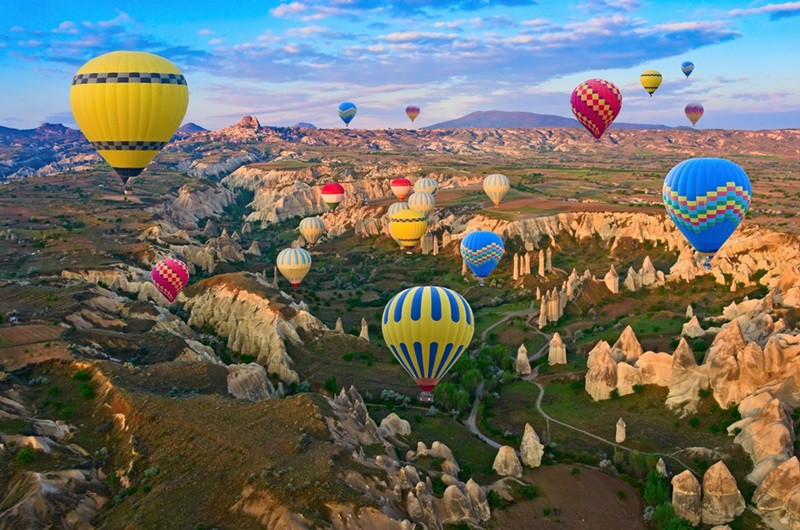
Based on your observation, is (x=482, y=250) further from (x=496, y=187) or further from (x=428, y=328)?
(x=428, y=328)

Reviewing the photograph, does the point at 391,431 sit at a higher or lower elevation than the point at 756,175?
lower

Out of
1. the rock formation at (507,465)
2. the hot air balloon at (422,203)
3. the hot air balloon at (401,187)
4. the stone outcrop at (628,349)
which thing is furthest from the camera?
the hot air balloon at (401,187)

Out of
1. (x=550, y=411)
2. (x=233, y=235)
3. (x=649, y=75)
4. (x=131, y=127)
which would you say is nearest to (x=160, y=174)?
(x=233, y=235)

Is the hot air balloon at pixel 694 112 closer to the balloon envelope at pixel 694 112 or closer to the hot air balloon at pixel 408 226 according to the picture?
the balloon envelope at pixel 694 112

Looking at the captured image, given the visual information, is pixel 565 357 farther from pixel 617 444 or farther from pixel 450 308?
pixel 450 308

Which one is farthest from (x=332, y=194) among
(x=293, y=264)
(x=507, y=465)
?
(x=507, y=465)

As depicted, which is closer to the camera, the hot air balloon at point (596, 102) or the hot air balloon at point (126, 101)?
the hot air balloon at point (126, 101)

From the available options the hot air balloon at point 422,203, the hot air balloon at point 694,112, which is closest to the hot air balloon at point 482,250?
the hot air balloon at point 422,203
